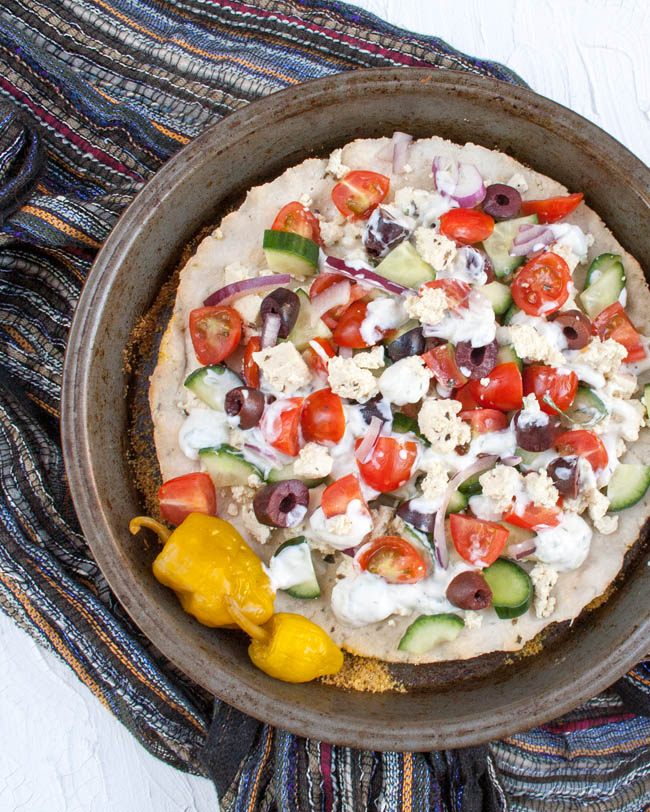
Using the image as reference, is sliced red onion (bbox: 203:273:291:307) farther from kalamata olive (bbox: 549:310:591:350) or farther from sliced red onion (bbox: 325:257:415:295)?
kalamata olive (bbox: 549:310:591:350)

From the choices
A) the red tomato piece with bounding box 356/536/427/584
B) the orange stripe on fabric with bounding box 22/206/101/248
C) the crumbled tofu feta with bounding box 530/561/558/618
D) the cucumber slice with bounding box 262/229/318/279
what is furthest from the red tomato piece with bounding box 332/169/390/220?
the crumbled tofu feta with bounding box 530/561/558/618

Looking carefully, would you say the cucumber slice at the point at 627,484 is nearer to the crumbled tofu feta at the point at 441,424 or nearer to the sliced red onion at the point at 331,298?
the crumbled tofu feta at the point at 441,424

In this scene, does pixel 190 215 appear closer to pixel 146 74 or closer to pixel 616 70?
pixel 146 74

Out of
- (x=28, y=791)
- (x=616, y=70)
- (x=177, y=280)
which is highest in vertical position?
(x=616, y=70)

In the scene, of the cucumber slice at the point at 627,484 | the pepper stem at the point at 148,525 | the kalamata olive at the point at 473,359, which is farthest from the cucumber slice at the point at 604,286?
the pepper stem at the point at 148,525

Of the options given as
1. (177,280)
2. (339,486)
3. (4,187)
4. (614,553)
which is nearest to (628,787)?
(614,553)

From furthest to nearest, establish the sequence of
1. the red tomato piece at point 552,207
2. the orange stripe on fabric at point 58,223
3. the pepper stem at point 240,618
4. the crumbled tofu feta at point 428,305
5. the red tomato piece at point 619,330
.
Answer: the orange stripe on fabric at point 58,223 → the red tomato piece at point 552,207 → the red tomato piece at point 619,330 → the crumbled tofu feta at point 428,305 → the pepper stem at point 240,618
